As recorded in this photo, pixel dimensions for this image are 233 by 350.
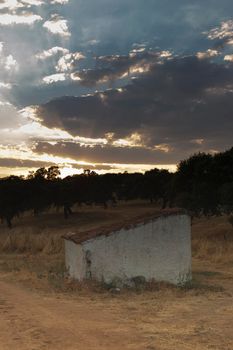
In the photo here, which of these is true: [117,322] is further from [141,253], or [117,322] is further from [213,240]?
[213,240]

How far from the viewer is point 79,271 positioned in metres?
15.9

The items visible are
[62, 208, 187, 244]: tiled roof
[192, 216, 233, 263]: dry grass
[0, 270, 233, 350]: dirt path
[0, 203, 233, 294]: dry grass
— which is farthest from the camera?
[192, 216, 233, 263]: dry grass

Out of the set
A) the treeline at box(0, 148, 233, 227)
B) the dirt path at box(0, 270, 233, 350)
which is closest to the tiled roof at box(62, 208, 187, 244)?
the dirt path at box(0, 270, 233, 350)

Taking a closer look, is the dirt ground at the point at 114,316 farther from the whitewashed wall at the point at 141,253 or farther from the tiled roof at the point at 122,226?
the tiled roof at the point at 122,226

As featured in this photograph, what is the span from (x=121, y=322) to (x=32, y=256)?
15460mm

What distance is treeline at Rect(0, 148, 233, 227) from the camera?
40.7 meters

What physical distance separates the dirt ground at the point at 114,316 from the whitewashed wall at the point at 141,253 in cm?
77

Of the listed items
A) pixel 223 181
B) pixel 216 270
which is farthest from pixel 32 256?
pixel 223 181

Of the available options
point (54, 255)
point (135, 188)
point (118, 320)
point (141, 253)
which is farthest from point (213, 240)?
point (135, 188)

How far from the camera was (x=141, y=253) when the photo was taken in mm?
15656

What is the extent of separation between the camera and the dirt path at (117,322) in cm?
845

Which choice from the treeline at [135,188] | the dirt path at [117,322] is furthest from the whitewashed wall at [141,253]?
the treeline at [135,188]

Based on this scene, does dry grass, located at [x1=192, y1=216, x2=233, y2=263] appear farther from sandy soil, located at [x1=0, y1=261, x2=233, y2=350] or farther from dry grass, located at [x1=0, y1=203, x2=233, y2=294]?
sandy soil, located at [x1=0, y1=261, x2=233, y2=350]

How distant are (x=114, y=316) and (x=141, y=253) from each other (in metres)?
4.87
